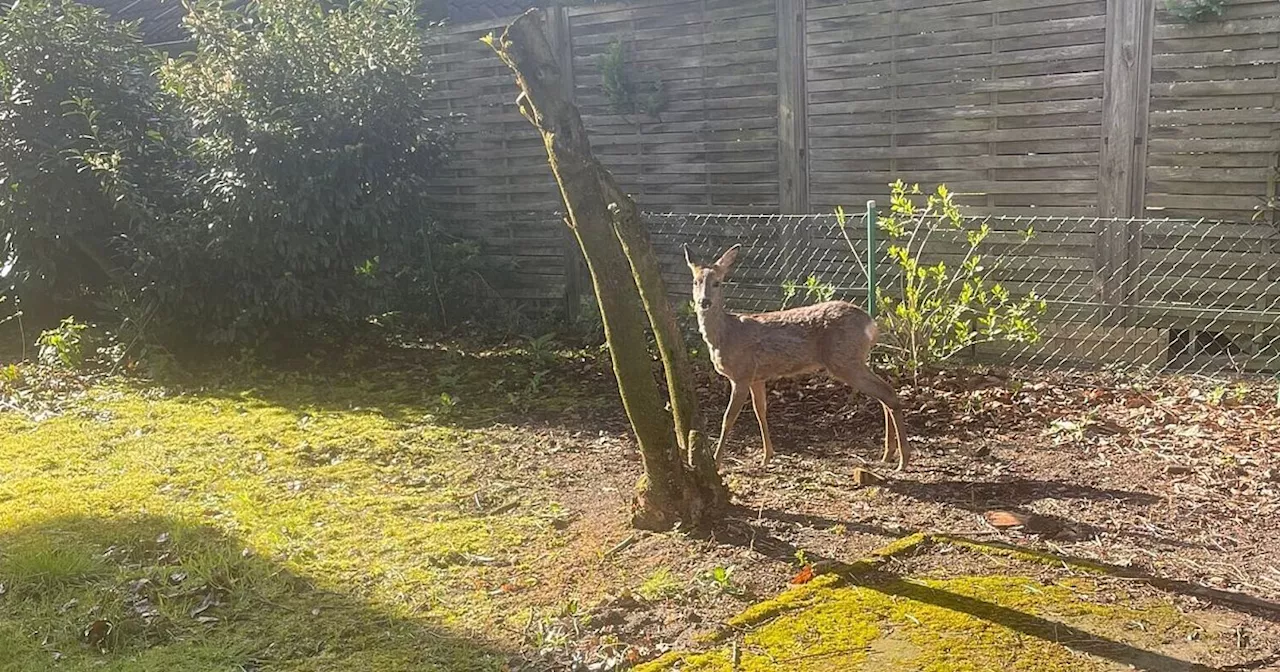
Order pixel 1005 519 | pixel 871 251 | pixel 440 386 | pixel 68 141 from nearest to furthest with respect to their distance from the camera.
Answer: pixel 1005 519 < pixel 871 251 < pixel 440 386 < pixel 68 141

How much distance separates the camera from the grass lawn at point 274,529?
346 cm

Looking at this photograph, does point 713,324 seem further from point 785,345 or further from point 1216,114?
point 1216,114

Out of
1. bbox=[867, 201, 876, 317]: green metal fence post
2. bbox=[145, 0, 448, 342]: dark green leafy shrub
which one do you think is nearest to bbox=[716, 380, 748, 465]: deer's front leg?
bbox=[867, 201, 876, 317]: green metal fence post

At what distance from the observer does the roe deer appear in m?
5.01

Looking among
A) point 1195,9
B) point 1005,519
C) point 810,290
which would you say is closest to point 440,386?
point 810,290

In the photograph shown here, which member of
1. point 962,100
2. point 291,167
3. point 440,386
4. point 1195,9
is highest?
point 1195,9

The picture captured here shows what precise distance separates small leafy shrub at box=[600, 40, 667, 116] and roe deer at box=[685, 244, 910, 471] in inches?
147

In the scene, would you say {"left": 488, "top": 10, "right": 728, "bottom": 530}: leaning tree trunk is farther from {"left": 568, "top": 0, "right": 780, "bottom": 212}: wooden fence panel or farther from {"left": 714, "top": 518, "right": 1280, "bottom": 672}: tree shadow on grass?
{"left": 568, "top": 0, "right": 780, "bottom": 212}: wooden fence panel

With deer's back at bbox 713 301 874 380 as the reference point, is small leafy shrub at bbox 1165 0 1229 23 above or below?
above

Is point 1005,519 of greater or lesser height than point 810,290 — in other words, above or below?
below

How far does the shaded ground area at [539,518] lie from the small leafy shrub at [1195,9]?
7.49 ft

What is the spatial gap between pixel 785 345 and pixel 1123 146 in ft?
10.4

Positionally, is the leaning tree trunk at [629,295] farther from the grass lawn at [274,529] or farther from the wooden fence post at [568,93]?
the wooden fence post at [568,93]

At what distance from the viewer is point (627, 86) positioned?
8.55 metres
